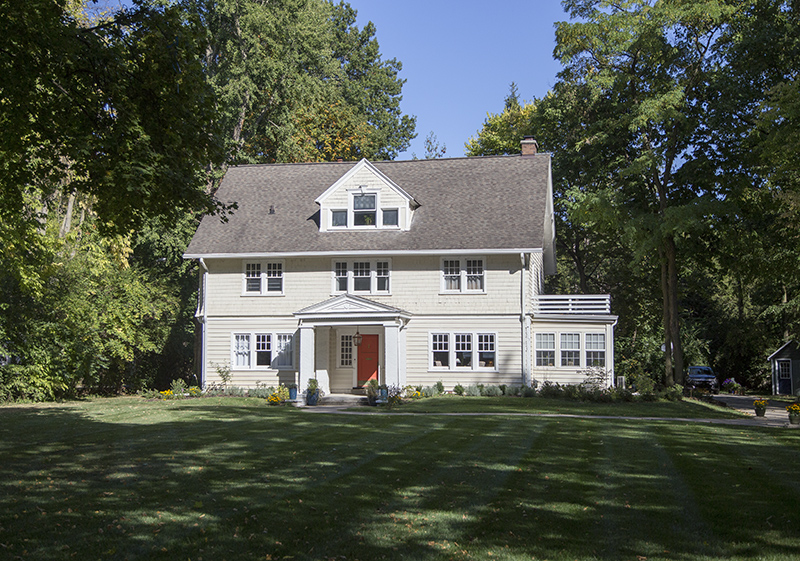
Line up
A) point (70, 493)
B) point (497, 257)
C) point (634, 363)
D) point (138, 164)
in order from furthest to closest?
point (634, 363), point (497, 257), point (138, 164), point (70, 493)

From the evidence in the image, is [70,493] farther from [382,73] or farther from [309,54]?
[382,73]

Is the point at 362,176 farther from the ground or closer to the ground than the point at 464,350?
farther from the ground

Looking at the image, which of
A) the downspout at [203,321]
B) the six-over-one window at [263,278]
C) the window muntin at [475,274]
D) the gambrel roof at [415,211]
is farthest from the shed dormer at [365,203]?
the downspout at [203,321]

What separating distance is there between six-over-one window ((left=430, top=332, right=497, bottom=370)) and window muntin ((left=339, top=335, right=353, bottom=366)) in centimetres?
337

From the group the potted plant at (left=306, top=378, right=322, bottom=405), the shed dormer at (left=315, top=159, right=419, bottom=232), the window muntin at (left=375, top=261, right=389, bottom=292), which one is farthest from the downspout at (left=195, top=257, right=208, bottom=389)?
the window muntin at (left=375, top=261, right=389, bottom=292)

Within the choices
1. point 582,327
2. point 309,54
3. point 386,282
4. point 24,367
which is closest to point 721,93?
point 582,327

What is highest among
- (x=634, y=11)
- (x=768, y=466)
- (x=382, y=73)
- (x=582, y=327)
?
(x=382, y=73)

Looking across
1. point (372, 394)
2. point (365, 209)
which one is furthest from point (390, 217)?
point (372, 394)

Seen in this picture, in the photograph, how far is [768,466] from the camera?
37.3ft

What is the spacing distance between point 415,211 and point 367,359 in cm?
638

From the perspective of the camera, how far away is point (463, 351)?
28.8 meters

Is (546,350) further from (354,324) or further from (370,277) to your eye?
(354,324)

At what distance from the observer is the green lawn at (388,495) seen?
6.84 m

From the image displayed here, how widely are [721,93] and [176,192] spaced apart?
24.6 metres
